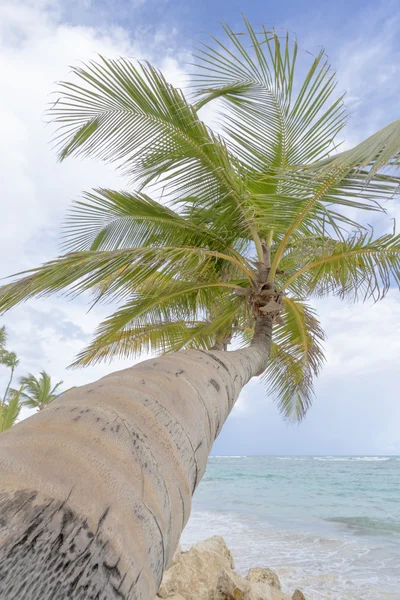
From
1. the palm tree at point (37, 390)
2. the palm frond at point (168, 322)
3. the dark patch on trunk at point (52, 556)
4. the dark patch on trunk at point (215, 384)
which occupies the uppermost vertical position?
the palm tree at point (37, 390)

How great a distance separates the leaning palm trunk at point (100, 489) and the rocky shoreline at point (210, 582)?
316 cm

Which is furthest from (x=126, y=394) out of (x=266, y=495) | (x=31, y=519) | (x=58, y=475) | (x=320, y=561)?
(x=266, y=495)

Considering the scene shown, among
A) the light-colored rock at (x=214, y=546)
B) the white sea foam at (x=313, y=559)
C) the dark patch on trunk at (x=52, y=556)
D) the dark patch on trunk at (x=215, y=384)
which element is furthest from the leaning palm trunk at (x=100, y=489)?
the white sea foam at (x=313, y=559)

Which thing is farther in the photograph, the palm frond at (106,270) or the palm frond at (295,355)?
the palm frond at (295,355)

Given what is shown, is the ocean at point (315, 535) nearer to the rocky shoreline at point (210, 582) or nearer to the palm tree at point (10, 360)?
the rocky shoreline at point (210, 582)

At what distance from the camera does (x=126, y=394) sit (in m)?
1.34

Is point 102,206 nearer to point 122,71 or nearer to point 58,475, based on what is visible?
point 122,71

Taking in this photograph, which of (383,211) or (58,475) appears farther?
(383,211)

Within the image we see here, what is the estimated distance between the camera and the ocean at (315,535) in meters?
5.96

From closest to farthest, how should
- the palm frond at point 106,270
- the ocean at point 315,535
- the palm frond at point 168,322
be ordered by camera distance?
the palm frond at point 106,270 → the palm frond at point 168,322 → the ocean at point 315,535

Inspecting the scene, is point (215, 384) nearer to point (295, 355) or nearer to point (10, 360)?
point (295, 355)

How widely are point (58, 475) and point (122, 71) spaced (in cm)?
353

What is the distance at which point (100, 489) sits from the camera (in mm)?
919

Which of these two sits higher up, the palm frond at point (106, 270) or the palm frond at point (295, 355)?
the palm frond at point (295, 355)
